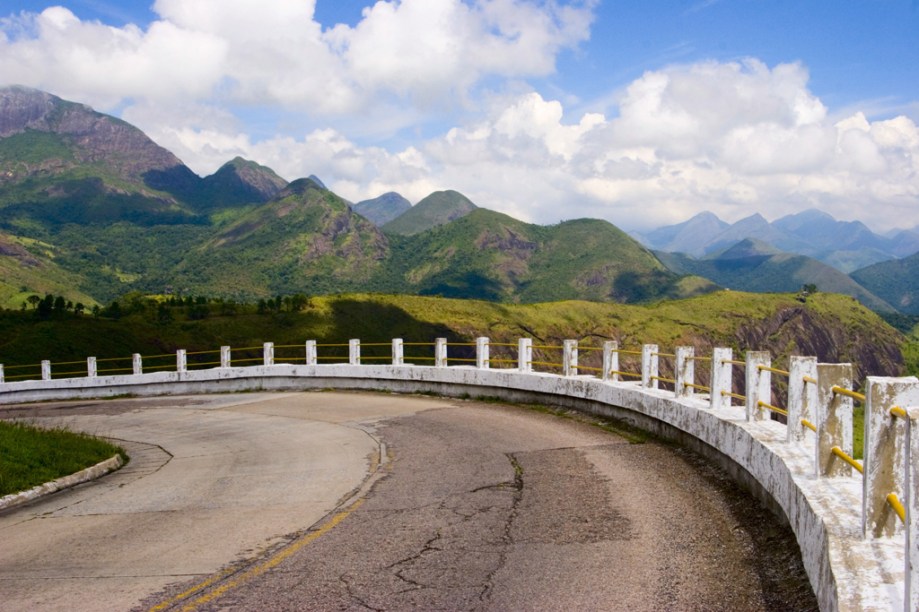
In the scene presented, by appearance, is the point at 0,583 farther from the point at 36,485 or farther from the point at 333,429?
the point at 333,429

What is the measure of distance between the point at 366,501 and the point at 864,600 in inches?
231

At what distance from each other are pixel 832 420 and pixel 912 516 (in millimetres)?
2816

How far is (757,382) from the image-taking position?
31.6 ft

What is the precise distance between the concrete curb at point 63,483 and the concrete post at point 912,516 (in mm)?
10095

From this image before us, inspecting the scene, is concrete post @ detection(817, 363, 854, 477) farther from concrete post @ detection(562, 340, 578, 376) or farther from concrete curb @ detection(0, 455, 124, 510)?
concrete post @ detection(562, 340, 578, 376)

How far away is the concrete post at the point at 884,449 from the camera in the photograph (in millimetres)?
5094

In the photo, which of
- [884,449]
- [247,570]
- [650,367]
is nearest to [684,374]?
[650,367]

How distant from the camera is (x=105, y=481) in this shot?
38.9 feet

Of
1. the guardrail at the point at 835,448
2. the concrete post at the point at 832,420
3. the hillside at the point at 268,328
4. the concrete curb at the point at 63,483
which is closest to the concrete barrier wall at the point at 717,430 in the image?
the guardrail at the point at 835,448

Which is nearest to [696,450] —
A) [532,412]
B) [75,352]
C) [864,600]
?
[532,412]

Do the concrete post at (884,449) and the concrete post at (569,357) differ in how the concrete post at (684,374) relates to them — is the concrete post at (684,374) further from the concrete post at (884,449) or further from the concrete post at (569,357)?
the concrete post at (884,449)

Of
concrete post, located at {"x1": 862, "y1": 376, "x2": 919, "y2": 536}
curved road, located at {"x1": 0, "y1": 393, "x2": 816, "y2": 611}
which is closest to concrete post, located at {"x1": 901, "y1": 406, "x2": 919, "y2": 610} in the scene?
concrete post, located at {"x1": 862, "y1": 376, "x2": 919, "y2": 536}

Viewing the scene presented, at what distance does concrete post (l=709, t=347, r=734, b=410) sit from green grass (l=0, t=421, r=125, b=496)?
953cm

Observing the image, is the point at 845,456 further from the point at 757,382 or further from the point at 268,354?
the point at 268,354
